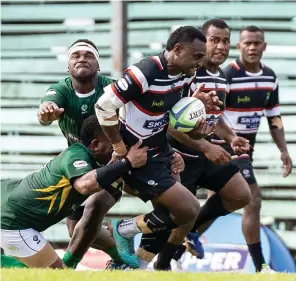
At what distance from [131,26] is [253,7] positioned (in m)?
1.67

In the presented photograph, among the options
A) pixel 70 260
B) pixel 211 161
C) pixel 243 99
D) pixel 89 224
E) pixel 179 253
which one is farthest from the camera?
pixel 243 99

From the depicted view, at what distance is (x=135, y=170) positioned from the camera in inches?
378

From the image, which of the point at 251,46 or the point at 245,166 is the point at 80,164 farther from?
the point at 251,46

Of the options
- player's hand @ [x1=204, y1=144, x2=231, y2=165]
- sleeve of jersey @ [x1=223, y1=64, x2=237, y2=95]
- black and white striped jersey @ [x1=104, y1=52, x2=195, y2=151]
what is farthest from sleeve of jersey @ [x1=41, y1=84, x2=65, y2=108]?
sleeve of jersey @ [x1=223, y1=64, x2=237, y2=95]

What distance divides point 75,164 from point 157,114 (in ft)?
2.62

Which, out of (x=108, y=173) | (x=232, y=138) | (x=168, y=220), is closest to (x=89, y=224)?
(x=168, y=220)

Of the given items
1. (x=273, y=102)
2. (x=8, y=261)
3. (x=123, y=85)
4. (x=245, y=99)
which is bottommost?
(x=8, y=261)

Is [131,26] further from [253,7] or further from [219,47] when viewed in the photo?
[219,47]

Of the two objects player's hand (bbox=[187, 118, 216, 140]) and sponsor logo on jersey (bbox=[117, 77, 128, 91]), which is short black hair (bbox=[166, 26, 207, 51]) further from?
player's hand (bbox=[187, 118, 216, 140])

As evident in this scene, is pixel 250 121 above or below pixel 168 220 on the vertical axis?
above

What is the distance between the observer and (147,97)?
9289mm

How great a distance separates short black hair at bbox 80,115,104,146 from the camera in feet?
31.6

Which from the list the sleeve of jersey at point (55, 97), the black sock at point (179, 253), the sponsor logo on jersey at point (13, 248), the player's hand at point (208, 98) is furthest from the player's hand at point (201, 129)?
the black sock at point (179, 253)

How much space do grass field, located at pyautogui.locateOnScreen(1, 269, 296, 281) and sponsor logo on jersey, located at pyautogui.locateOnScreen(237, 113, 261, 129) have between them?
382 cm
